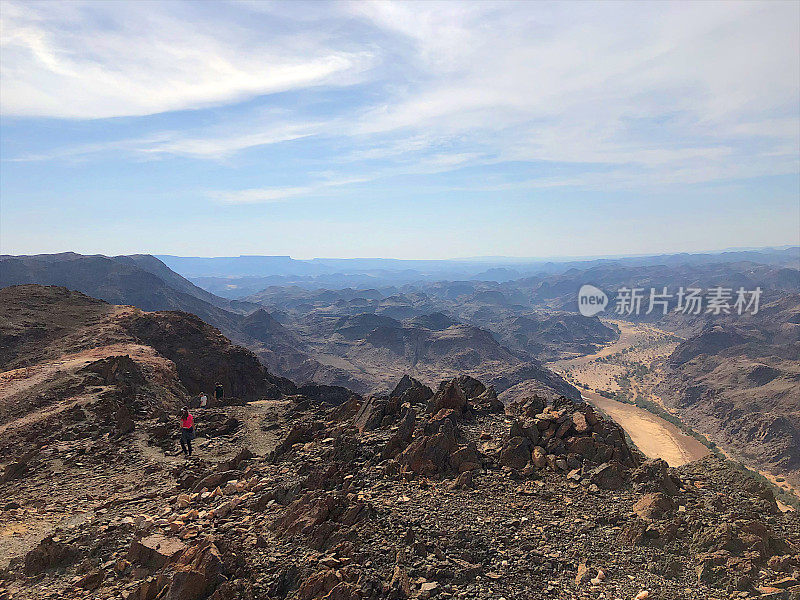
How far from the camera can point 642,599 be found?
27.3 feet

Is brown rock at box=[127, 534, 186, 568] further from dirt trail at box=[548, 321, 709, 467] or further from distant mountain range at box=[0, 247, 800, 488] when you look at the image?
distant mountain range at box=[0, 247, 800, 488]

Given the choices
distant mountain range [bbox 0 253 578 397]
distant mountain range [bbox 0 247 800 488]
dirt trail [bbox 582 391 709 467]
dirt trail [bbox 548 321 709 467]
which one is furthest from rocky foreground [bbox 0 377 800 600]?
distant mountain range [bbox 0 253 578 397]

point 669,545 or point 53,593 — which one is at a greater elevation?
point 669,545

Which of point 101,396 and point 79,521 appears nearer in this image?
point 79,521

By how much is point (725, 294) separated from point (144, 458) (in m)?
208

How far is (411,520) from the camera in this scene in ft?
35.0

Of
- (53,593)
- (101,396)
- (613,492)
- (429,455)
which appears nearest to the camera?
(53,593)

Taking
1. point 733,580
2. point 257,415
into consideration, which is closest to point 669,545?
point 733,580

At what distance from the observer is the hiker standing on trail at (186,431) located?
1794 centimetres

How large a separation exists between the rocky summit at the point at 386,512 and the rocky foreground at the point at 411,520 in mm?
48

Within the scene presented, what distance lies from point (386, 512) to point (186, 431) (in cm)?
1134

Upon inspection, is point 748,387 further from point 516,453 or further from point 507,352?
point 516,453

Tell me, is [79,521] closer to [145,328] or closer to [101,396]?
[101,396]

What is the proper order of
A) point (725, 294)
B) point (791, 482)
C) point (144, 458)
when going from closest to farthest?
point (144, 458) → point (791, 482) → point (725, 294)
